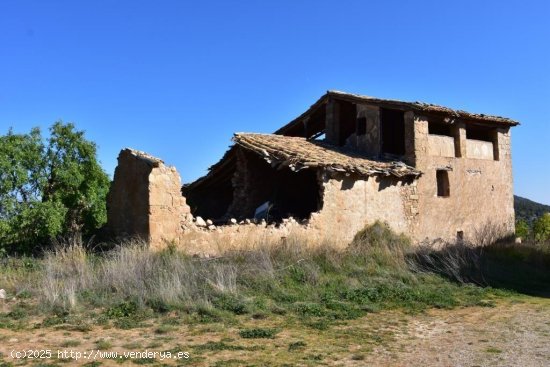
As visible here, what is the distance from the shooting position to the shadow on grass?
11570mm

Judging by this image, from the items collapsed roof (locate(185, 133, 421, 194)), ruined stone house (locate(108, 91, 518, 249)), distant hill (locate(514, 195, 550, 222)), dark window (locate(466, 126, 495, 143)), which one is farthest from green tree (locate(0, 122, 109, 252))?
distant hill (locate(514, 195, 550, 222))

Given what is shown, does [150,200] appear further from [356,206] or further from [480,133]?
[480,133]

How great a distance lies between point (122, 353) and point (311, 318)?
10.4ft

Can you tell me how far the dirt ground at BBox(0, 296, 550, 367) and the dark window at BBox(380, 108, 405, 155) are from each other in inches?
400

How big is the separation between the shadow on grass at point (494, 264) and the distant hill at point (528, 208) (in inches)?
1319

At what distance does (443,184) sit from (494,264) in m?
4.62

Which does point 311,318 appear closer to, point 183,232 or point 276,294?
point 276,294

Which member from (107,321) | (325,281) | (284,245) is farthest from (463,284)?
(107,321)

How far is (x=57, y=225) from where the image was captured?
1309cm

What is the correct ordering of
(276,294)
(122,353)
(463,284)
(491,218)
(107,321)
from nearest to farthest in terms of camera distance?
(122,353) → (107,321) → (276,294) → (463,284) → (491,218)

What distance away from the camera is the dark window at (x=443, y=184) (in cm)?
1694

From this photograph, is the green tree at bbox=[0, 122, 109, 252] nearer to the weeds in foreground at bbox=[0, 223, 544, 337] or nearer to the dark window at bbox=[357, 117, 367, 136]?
the weeds in foreground at bbox=[0, 223, 544, 337]

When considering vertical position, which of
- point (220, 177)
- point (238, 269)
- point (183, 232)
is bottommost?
point (238, 269)

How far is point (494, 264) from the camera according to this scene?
12.9 metres
